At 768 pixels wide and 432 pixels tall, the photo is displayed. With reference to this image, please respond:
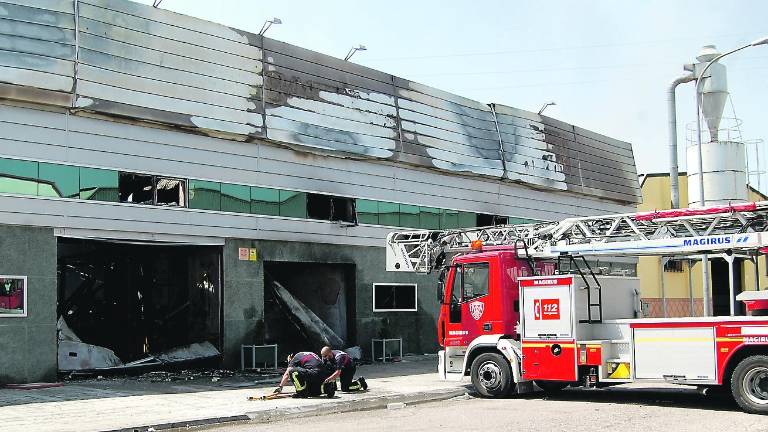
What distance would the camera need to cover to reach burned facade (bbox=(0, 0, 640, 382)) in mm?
18453

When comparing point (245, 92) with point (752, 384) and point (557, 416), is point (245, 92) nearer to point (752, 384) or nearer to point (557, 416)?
point (557, 416)

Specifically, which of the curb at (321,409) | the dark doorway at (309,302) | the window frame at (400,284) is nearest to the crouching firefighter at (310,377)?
the curb at (321,409)

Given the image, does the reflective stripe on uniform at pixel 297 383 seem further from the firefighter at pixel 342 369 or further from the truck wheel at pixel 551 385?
the truck wheel at pixel 551 385

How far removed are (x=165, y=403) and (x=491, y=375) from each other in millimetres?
5954

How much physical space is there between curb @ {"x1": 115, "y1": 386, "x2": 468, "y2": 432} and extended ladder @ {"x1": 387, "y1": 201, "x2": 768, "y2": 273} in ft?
10.6

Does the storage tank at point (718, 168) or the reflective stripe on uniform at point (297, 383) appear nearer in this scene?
the reflective stripe on uniform at point (297, 383)

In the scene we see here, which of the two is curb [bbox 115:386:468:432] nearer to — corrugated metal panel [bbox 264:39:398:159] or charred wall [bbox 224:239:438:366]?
charred wall [bbox 224:239:438:366]

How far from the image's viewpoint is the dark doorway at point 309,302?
24172 millimetres

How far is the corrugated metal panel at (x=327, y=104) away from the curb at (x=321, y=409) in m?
8.66

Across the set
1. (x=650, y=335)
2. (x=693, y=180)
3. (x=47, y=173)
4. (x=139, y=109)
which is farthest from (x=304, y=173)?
(x=693, y=180)

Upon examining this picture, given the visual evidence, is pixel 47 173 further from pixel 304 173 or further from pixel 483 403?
pixel 483 403

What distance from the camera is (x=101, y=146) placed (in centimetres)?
1958

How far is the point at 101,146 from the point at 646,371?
12367 millimetres

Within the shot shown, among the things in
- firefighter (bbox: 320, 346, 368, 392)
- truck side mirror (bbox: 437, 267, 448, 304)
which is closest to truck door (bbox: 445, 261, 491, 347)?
truck side mirror (bbox: 437, 267, 448, 304)
